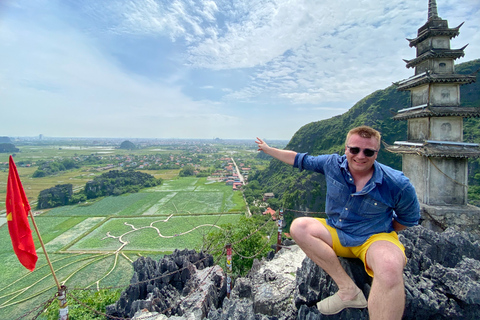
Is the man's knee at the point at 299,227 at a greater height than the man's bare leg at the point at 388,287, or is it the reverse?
the man's knee at the point at 299,227

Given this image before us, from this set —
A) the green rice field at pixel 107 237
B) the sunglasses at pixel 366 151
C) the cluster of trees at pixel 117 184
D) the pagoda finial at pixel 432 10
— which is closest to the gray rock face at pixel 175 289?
the green rice field at pixel 107 237

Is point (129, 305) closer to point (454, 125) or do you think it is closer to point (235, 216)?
point (454, 125)

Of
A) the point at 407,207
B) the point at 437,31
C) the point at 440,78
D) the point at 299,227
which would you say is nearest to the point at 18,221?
the point at 299,227

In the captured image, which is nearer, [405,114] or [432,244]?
[432,244]

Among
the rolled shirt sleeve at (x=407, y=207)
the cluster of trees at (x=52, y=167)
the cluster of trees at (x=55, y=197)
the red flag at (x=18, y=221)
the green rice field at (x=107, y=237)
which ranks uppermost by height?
the rolled shirt sleeve at (x=407, y=207)

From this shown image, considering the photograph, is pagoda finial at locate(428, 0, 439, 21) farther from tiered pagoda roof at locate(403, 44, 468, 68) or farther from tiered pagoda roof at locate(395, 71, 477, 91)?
tiered pagoda roof at locate(395, 71, 477, 91)

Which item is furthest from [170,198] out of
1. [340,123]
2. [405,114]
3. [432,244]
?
[432,244]

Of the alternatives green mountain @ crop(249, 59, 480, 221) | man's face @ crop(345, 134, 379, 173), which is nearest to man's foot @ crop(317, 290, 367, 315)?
man's face @ crop(345, 134, 379, 173)

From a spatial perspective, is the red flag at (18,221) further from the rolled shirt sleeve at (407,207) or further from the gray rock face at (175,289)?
the rolled shirt sleeve at (407,207)

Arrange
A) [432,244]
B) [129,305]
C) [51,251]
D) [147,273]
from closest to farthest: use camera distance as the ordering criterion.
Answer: [432,244] < [129,305] < [147,273] < [51,251]
